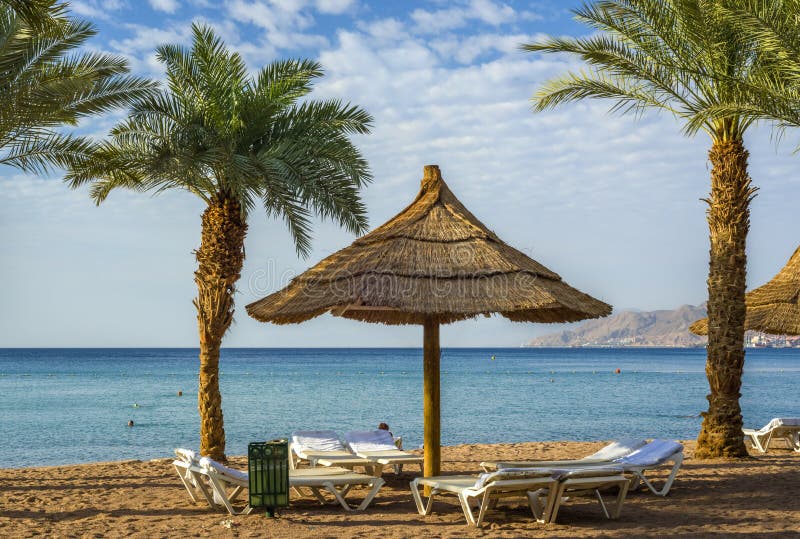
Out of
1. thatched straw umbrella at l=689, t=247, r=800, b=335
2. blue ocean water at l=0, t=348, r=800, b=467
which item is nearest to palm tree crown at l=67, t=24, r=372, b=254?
thatched straw umbrella at l=689, t=247, r=800, b=335

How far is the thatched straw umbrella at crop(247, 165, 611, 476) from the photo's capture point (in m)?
7.44

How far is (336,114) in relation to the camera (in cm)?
1198

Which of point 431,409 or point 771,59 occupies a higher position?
point 771,59

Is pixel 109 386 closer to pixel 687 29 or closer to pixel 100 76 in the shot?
pixel 100 76

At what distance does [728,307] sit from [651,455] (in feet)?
11.9

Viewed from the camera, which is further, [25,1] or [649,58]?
[649,58]

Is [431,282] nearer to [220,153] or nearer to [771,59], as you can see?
[220,153]

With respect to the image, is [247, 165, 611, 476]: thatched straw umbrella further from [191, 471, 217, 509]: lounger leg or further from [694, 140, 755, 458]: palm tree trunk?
[694, 140, 755, 458]: palm tree trunk

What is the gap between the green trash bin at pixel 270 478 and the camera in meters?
7.21

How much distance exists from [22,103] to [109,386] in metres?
41.5

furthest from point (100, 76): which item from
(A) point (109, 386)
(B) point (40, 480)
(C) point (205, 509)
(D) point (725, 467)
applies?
(A) point (109, 386)

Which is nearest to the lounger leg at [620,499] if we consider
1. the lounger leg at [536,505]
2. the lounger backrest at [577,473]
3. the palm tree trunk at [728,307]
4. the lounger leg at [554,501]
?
the lounger backrest at [577,473]

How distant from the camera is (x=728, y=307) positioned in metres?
10.9

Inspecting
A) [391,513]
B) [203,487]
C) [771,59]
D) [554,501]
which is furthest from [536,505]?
[771,59]
